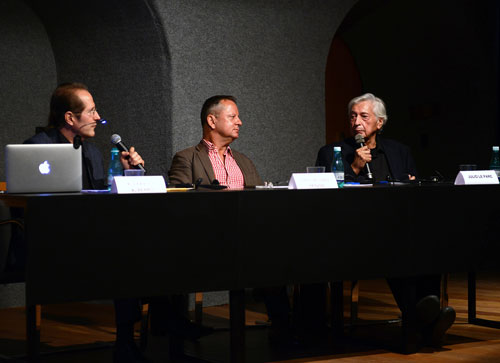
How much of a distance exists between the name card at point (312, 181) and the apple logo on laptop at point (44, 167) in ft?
3.12

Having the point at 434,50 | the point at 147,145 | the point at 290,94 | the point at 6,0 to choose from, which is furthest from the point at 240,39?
the point at 434,50

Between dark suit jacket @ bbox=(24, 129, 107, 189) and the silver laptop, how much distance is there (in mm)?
633

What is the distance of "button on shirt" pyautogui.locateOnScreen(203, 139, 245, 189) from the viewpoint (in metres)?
4.09

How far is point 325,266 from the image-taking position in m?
3.08

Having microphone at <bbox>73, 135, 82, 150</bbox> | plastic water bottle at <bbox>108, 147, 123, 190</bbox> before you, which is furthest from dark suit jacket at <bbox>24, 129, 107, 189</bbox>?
microphone at <bbox>73, 135, 82, 150</bbox>

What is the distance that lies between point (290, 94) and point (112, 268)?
117 inches

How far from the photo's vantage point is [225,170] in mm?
4125

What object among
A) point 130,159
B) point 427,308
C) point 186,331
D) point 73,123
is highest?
point 73,123

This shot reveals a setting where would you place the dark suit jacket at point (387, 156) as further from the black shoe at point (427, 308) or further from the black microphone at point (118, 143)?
the black microphone at point (118, 143)

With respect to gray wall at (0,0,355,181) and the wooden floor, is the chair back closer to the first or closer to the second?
the wooden floor

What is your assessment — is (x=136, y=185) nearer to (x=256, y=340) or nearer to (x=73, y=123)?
(x=73, y=123)

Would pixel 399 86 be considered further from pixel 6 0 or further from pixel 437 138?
pixel 6 0

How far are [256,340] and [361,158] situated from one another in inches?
43.1

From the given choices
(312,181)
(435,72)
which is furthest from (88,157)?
(435,72)
